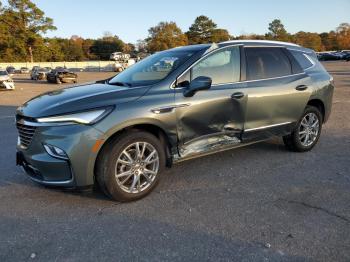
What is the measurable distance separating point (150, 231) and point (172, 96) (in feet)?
5.16

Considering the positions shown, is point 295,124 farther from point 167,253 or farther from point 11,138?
point 11,138

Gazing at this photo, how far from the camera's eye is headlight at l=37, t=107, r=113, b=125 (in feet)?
11.5

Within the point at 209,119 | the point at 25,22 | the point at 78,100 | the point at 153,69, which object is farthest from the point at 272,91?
the point at 25,22

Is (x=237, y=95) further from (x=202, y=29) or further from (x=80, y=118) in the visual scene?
(x=202, y=29)

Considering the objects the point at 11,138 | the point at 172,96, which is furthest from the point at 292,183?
the point at 11,138

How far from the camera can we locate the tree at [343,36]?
111 meters

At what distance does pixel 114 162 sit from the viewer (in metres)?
3.66

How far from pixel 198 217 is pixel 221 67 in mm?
2050

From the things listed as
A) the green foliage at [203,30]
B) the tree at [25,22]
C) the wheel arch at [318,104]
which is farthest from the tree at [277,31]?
the wheel arch at [318,104]

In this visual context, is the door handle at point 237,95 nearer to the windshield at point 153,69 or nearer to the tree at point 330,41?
the windshield at point 153,69

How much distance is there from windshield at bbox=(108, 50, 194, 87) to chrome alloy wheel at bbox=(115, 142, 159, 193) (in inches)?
32.5

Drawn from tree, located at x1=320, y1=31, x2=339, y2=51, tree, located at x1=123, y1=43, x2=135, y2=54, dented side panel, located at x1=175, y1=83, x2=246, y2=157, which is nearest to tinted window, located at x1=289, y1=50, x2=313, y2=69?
dented side panel, located at x1=175, y1=83, x2=246, y2=157

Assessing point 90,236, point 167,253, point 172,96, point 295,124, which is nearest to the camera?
point 167,253

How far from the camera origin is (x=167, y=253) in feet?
9.45
